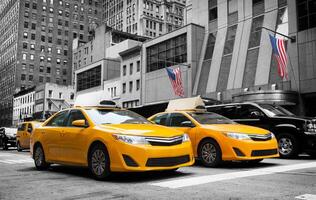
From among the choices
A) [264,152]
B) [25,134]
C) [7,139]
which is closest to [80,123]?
[264,152]

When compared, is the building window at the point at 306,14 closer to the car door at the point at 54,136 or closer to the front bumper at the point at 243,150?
the front bumper at the point at 243,150

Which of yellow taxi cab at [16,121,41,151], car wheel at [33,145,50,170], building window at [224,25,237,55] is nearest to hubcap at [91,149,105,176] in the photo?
car wheel at [33,145,50,170]

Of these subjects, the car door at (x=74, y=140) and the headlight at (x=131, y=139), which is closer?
the headlight at (x=131, y=139)

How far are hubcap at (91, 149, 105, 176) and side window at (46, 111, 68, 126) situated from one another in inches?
A: 67.4

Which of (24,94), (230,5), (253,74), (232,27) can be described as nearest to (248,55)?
(253,74)

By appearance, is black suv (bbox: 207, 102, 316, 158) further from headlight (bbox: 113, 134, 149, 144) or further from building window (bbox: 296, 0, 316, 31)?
building window (bbox: 296, 0, 316, 31)

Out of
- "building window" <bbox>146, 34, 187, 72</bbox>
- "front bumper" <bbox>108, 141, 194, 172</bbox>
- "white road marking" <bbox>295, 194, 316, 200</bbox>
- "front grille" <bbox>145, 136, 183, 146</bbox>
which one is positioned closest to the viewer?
"white road marking" <bbox>295, 194, 316, 200</bbox>

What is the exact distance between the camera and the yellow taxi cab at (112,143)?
251 inches

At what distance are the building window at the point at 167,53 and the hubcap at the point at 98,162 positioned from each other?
1314 inches

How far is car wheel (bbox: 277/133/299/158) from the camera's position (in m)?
11.1

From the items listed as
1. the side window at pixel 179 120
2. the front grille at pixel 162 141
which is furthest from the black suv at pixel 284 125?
Answer: the front grille at pixel 162 141

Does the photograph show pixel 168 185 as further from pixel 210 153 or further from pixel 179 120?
pixel 179 120

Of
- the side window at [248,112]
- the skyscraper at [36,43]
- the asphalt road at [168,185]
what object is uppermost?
the skyscraper at [36,43]

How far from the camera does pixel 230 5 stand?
36.8 metres
